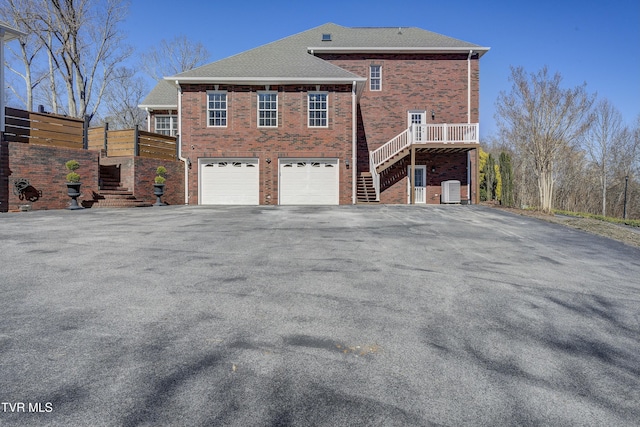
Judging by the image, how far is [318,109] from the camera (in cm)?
1830

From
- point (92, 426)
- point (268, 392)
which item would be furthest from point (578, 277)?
point (92, 426)

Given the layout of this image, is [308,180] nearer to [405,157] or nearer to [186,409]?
[405,157]

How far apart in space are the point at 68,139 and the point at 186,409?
51.0ft

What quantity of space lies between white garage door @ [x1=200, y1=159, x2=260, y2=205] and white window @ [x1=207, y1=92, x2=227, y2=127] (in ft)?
6.15

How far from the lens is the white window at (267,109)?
60.1ft

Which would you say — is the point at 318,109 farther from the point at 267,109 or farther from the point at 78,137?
the point at 78,137

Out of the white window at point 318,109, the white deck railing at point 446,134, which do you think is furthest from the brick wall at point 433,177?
the white window at point 318,109

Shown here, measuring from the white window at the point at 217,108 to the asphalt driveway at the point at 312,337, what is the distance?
41.4 feet

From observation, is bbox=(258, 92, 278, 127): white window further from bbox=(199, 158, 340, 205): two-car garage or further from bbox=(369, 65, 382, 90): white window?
bbox=(369, 65, 382, 90): white window

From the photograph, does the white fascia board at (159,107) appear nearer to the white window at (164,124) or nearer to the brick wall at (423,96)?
the white window at (164,124)

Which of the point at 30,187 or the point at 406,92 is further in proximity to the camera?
the point at 406,92

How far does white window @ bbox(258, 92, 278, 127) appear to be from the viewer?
60.1 ft

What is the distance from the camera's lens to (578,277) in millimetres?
5590

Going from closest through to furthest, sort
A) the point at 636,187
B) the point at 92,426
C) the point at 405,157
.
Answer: the point at 92,426, the point at 405,157, the point at 636,187
